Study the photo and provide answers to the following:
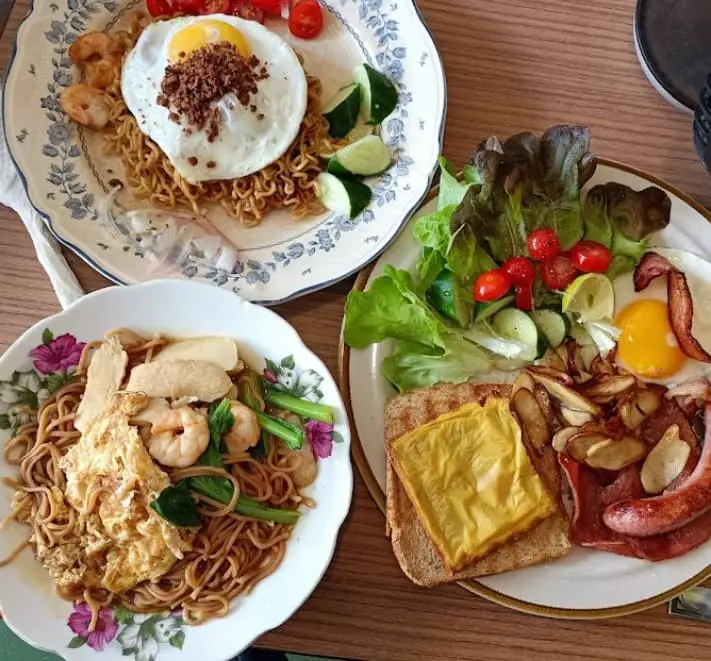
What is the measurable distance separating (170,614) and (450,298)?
1291mm

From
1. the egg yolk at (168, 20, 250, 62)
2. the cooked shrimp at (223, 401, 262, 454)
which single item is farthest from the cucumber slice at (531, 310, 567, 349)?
the egg yolk at (168, 20, 250, 62)

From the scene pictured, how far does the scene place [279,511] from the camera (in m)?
2.26

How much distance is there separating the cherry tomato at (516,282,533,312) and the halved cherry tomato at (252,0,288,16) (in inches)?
54.5

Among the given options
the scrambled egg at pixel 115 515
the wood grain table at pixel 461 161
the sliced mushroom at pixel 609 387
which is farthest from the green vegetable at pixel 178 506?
the sliced mushroom at pixel 609 387

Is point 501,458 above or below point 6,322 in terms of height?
below

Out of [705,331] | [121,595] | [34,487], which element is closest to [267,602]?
[121,595]

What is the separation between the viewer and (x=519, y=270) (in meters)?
2.47

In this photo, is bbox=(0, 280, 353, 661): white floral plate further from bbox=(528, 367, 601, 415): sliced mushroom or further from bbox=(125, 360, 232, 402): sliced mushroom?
bbox=(528, 367, 601, 415): sliced mushroom

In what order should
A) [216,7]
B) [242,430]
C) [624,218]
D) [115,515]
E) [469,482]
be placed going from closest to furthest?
1. [115,515]
2. [242,430]
3. [469,482]
4. [624,218]
5. [216,7]

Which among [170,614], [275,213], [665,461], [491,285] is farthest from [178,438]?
[665,461]

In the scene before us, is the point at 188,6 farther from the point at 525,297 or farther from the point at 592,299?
the point at 592,299

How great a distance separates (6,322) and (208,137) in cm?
91

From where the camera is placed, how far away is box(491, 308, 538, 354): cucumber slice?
8.17 feet

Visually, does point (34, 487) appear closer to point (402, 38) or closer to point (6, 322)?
point (6, 322)
